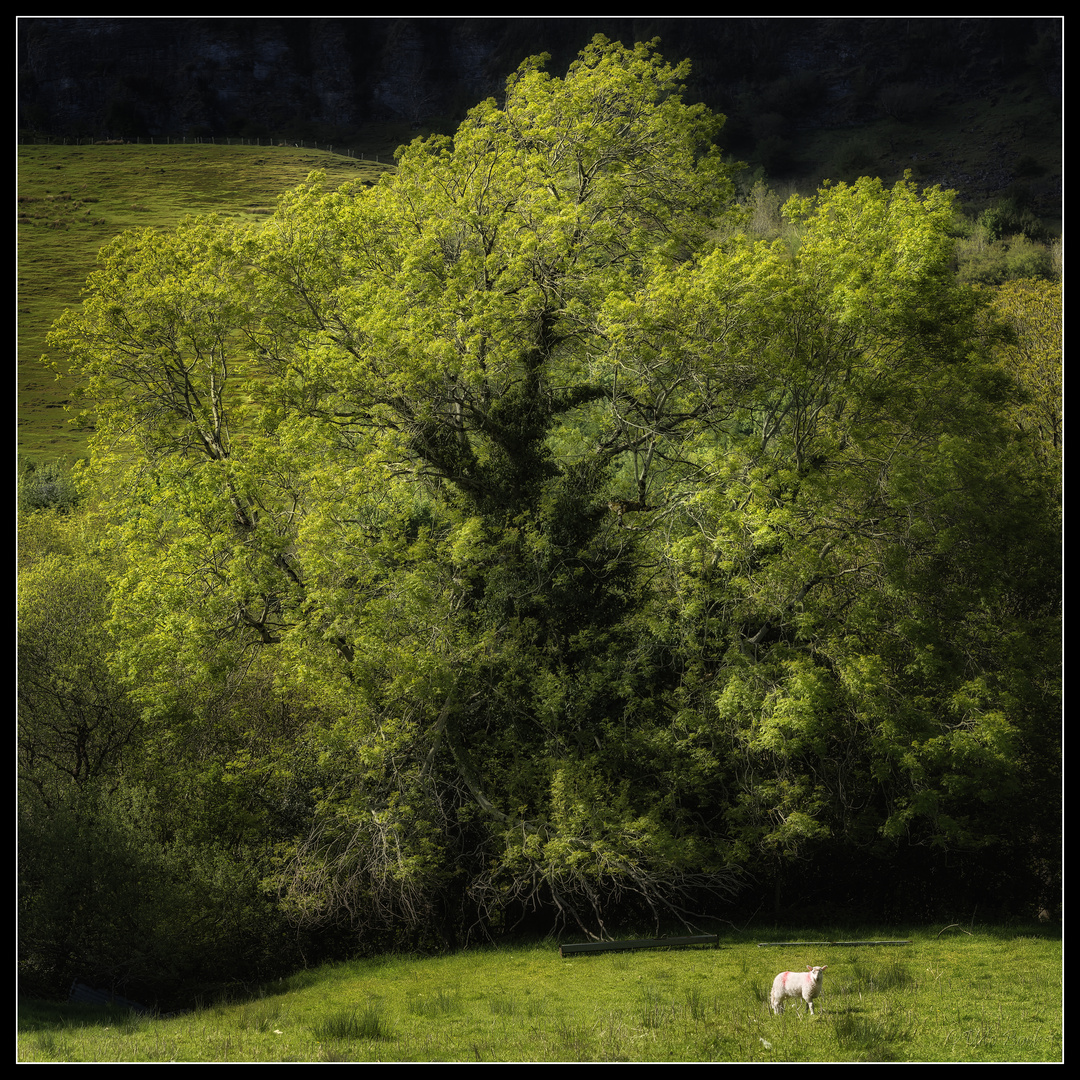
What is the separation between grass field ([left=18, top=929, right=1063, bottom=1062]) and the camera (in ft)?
41.0

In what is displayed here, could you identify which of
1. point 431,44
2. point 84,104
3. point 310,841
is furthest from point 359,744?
point 84,104

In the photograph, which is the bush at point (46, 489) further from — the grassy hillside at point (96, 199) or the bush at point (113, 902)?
the bush at point (113, 902)

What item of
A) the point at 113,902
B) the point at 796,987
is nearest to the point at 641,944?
the point at 796,987

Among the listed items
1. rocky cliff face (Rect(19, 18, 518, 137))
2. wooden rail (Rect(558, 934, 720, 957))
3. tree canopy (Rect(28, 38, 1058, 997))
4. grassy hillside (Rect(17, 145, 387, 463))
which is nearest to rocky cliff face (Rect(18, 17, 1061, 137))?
rocky cliff face (Rect(19, 18, 518, 137))

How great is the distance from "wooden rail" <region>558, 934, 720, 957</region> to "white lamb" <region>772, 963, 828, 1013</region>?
5.66m

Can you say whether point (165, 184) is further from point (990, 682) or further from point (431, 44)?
point (990, 682)

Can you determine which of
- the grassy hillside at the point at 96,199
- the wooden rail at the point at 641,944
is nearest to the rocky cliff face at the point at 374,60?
the grassy hillside at the point at 96,199

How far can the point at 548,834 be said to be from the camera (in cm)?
1919

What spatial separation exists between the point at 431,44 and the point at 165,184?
57.8ft

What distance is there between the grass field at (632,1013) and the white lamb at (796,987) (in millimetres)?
234

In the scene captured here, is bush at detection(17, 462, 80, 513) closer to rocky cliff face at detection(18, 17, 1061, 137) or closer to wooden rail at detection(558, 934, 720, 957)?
rocky cliff face at detection(18, 17, 1061, 137)

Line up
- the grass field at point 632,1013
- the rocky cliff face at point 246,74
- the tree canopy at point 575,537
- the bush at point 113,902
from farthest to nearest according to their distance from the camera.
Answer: the rocky cliff face at point 246,74 < the tree canopy at point 575,537 < the bush at point 113,902 < the grass field at point 632,1013

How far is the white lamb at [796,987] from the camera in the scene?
12.5 m

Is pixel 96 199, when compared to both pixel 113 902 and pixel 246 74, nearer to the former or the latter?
pixel 246 74
